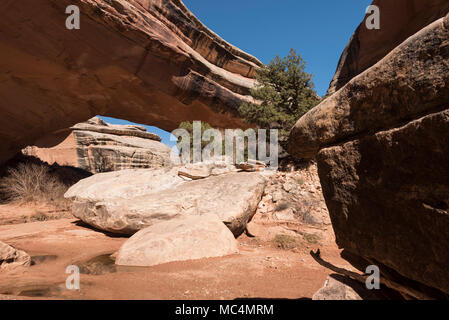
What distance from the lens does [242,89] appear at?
16500 mm

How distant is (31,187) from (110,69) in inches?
320

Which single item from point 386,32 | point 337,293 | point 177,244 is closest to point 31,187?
point 177,244

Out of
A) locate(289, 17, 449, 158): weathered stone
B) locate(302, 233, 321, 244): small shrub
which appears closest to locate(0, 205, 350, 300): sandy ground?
locate(302, 233, 321, 244): small shrub

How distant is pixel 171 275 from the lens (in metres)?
3.03

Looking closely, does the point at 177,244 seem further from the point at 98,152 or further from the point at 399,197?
the point at 98,152

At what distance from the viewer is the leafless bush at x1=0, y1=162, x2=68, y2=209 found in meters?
11.8

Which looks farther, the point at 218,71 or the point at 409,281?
the point at 218,71

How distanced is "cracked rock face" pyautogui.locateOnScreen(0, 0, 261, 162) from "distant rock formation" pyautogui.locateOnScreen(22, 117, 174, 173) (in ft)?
10.1

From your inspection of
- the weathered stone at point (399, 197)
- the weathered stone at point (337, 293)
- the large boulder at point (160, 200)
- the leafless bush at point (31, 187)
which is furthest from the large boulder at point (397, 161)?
the leafless bush at point (31, 187)

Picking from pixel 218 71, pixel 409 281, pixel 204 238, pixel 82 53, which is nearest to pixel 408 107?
pixel 409 281

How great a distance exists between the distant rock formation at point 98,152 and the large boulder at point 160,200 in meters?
9.72
